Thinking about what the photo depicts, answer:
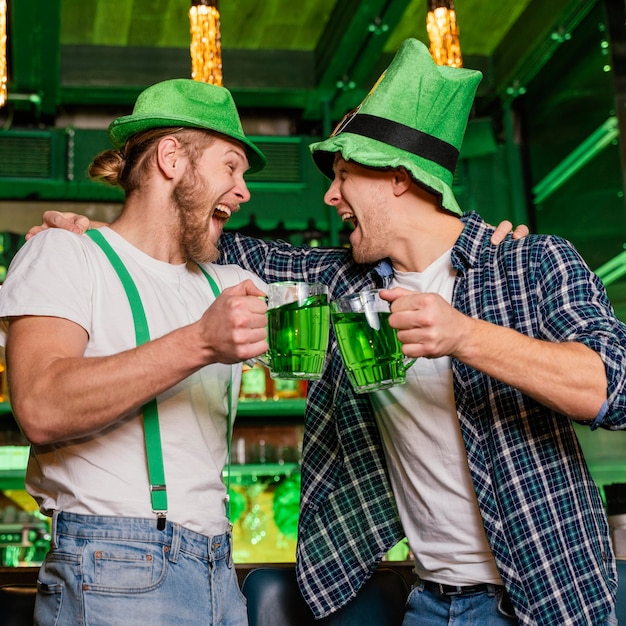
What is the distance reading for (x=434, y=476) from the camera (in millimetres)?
1829

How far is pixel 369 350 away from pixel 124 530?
492mm

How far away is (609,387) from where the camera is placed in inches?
60.0

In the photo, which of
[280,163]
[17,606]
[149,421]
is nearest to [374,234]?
[149,421]

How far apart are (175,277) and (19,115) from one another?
3465mm

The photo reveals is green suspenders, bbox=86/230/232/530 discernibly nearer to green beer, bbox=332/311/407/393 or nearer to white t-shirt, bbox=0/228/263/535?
white t-shirt, bbox=0/228/263/535

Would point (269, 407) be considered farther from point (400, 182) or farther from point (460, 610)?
point (460, 610)

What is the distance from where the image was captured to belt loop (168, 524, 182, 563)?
1.47 m

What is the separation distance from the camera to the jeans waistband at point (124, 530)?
1437 mm

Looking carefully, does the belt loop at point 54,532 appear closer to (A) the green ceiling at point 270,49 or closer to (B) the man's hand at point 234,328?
(B) the man's hand at point 234,328

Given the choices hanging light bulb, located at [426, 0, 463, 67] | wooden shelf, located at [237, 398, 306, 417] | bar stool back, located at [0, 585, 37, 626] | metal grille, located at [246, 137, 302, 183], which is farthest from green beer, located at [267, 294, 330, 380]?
metal grille, located at [246, 137, 302, 183]

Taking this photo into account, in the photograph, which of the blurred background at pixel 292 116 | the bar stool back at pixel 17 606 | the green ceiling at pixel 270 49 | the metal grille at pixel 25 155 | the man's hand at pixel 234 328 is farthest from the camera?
the metal grille at pixel 25 155

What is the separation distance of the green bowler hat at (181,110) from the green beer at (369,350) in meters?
0.58

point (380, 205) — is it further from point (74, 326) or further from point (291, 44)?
point (291, 44)

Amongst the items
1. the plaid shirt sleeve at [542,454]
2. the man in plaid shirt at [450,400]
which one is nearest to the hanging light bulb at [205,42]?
the man in plaid shirt at [450,400]
